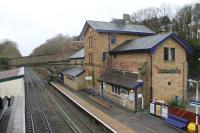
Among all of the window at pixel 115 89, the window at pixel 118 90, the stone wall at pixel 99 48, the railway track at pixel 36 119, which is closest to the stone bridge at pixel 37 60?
the stone wall at pixel 99 48

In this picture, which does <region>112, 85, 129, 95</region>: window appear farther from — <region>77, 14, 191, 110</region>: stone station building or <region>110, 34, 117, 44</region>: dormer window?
<region>110, 34, 117, 44</region>: dormer window

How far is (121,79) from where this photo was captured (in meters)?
25.8

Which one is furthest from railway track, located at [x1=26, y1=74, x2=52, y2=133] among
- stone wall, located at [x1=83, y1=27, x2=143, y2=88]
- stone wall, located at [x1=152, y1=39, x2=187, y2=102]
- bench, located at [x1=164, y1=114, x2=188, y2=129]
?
stone wall, located at [x1=152, y1=39, x2=187, y2=102]

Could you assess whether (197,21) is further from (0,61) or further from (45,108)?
(0,61)

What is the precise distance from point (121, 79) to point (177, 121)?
9058 mm

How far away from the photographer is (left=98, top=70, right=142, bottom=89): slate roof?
2292cm

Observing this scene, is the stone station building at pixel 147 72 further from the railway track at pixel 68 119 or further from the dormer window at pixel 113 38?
the railway track at pixel 68 119

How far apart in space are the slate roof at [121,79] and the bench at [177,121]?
15.4ft

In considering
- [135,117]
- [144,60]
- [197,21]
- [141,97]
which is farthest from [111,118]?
[197,21]

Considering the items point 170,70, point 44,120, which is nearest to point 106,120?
point 44,120

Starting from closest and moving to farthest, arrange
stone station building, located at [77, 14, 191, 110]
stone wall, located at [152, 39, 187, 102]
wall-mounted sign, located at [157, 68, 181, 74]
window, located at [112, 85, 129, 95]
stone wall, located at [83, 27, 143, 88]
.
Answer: stone station building, located at [77, 14, 191, 110], stone wall, located at [152, 39, 187, 102], wall-mounted sign, located at [157, 68, 181, 74], window, located at [112, 85, 129, 95], stone wall, located at [83, 27, 143, 88]

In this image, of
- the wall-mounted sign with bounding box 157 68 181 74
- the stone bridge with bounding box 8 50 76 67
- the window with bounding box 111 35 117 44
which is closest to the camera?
the wall-mounted sign with bounding box 157 68 181 74

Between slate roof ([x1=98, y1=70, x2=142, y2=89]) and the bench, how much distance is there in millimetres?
4690

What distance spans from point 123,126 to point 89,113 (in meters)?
4.45
